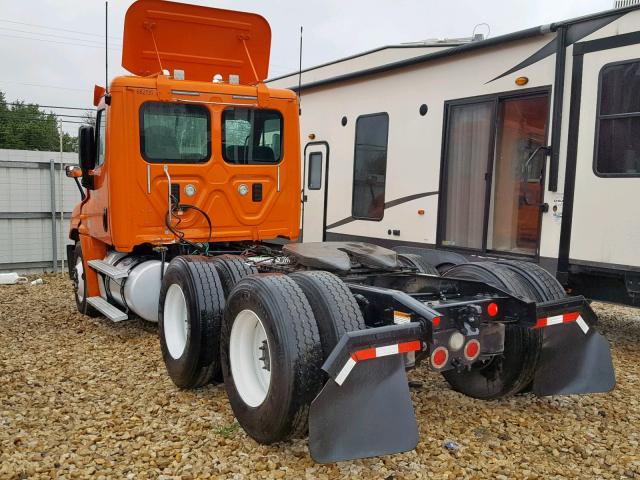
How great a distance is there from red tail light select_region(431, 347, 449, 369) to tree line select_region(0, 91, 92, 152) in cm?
3088

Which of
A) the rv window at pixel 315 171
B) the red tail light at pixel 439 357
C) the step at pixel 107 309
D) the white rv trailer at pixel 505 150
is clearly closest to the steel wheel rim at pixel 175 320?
the step at pixel 107 309

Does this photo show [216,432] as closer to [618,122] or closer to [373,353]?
[373,353]

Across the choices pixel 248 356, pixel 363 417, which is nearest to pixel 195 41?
pixel 248 356

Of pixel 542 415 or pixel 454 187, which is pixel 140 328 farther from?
pixel 542 415

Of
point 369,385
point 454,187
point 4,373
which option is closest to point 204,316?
point 369,385

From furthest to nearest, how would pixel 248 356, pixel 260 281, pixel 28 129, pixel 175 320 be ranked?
pixel 28 129 → pixel 175 320 → pixel 248 356 → pixel 260 281

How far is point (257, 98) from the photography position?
242 inches

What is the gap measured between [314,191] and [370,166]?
1.31m

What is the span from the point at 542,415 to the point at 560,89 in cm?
302

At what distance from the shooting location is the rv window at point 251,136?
19.9 ft

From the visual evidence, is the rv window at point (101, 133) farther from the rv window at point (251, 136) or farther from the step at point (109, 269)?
the rv window at point (251, 136)

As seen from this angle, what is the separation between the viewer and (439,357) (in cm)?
318

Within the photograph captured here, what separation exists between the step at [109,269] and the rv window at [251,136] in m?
1.50

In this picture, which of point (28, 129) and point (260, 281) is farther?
point (28, 129)
